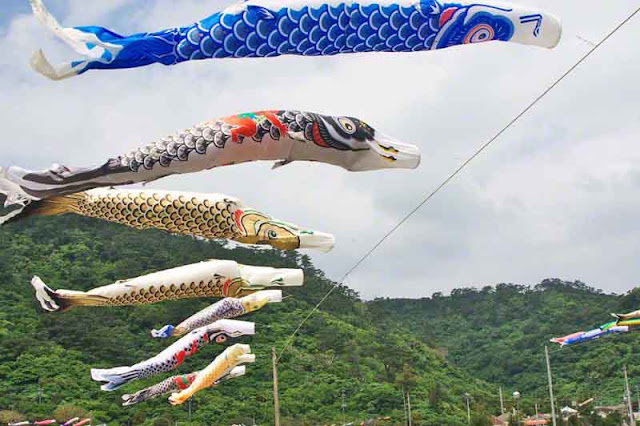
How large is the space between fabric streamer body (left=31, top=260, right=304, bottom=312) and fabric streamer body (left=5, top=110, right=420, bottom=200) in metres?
4.33

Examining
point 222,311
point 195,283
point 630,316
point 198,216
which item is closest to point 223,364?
point 222,311

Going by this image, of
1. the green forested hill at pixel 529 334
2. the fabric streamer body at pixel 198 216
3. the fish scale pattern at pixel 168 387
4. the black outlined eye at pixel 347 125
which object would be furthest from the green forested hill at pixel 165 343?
the black outlined eye at pixel 347 125

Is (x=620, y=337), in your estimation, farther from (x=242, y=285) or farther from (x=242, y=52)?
(x=242, y=52)

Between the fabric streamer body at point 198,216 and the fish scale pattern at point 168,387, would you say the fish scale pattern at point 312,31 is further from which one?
the fish scale pattern at point 168,387

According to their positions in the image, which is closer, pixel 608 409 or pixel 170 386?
pixel 170 386

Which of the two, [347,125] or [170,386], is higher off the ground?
[347,125]

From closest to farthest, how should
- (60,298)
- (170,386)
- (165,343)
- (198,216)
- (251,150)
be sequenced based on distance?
(251,150) → (198,216) → (60,298) → (170,386) → (165,343)

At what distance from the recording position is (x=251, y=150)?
A: 7539mm

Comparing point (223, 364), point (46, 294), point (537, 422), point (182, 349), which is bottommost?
point (537, 422)

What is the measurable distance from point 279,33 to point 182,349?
1020 cm

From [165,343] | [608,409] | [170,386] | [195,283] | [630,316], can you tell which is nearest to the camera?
[195,283]

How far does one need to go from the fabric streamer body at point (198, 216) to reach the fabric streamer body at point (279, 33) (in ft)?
9.66

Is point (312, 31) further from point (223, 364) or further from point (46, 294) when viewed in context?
point (223, 364)

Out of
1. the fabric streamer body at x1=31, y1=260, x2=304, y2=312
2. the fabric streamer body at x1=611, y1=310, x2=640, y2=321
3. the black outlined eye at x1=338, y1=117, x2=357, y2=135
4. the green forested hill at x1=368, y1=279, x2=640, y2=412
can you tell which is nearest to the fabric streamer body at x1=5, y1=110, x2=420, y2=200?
the black outlined eye at x1=338, y1=117, x2=357, y2=135
